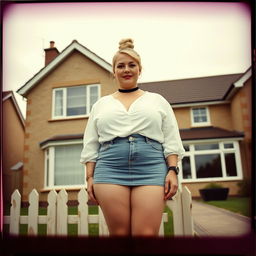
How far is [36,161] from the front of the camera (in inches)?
60.6

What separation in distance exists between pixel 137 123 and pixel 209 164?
34.7 inches

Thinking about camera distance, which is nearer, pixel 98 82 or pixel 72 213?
pixel 98 82

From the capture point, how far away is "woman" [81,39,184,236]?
3.64ft

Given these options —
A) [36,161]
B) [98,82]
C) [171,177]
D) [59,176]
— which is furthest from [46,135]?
[171,177]

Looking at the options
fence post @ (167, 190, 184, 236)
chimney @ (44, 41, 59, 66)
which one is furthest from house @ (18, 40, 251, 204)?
fence post @ (167, 190, 184, 236)

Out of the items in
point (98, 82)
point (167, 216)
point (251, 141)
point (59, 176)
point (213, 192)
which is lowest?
point (167, 216)

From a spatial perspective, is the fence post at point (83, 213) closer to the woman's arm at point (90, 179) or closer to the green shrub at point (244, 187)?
the woman's arm at point (90, 179)

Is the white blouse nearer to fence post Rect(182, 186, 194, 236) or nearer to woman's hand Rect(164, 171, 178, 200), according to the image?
woman's hand Rect(164, 171, 178, 200)

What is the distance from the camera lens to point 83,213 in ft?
6.20

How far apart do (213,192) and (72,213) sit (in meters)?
1.01

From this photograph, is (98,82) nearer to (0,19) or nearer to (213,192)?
(0,19)

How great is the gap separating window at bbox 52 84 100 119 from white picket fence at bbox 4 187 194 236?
518 millimetres

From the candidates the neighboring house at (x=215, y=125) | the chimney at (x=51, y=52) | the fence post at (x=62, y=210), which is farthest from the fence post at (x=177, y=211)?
the chimney at (x=51, y=52)

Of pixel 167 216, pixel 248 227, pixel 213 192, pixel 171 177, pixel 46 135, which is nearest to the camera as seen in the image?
pixel 171 177
